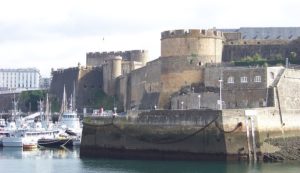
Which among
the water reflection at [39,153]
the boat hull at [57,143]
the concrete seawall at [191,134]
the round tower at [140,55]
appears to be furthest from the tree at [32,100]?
the concrete seawall at [191,134]

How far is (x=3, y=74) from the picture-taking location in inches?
6988

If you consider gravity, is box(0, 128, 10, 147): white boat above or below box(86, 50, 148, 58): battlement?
below

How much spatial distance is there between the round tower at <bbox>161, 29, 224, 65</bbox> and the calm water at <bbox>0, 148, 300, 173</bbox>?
29.0 feet

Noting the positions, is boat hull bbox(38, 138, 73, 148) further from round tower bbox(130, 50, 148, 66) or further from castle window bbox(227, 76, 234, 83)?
round tower bbox(130, 50, 148, 66)

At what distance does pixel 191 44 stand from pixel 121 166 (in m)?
12.7

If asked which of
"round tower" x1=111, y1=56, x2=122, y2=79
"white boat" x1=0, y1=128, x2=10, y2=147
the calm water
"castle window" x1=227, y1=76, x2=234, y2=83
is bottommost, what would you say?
the calm water

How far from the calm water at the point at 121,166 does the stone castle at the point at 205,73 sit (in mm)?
6860

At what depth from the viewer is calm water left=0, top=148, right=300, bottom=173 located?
114ft

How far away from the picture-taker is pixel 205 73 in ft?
155

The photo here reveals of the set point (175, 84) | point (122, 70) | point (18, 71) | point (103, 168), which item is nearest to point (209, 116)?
point (103, 168)

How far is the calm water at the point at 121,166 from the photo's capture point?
114 ft

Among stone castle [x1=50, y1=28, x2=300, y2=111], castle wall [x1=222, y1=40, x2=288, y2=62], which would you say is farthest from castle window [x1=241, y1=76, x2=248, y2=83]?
castle wall [x1=222, y1=40, x2=288, y2=62]

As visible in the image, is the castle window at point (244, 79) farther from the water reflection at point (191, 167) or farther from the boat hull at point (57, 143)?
the boat hull at point (57, 143)

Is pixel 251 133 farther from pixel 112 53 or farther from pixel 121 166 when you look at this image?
pixel 112 53
